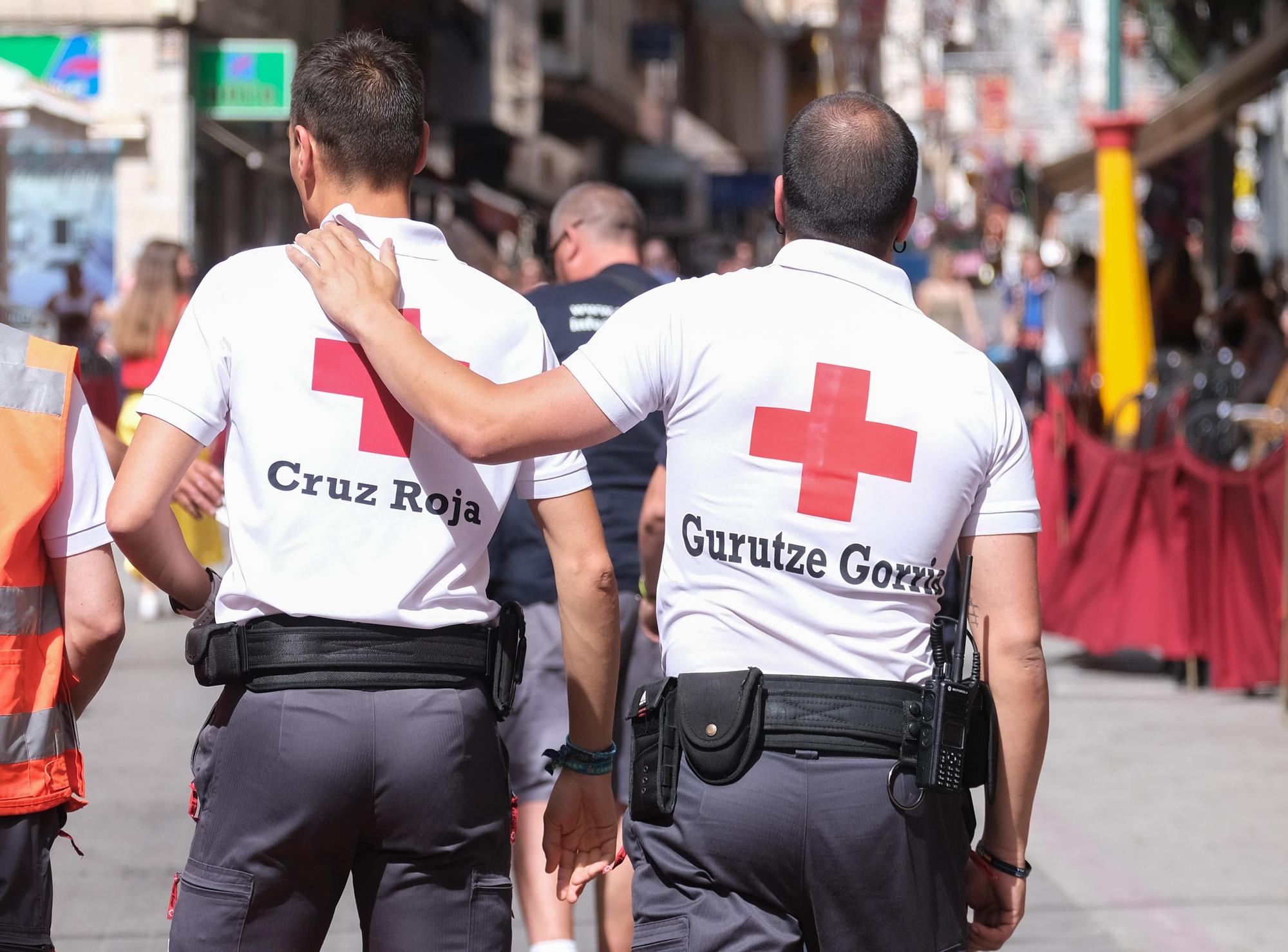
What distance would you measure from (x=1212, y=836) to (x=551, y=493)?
4.18 meters

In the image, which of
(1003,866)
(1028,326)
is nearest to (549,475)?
(1003,866)

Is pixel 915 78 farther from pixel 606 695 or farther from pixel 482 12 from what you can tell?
pixel 606 695

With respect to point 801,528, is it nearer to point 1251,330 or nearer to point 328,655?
point 328,655

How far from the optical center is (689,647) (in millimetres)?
2773

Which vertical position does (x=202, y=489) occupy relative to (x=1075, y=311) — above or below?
below

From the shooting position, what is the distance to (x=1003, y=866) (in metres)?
2.91

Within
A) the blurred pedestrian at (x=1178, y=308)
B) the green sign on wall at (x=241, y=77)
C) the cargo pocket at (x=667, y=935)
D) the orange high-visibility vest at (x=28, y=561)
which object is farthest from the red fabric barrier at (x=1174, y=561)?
the green sign on wall at (x=241, y=77)

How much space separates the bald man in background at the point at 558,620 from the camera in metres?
4.61

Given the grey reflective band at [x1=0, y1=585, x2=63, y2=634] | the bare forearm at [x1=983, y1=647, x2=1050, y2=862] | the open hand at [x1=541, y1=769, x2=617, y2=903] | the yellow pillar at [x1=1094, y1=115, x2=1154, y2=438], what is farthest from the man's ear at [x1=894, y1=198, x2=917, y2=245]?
the yellow pillar at [x1=1094, y1=115, x2=1154, y2=438]

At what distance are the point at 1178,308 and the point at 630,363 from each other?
35.8ft

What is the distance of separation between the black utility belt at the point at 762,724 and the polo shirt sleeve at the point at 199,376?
0.84m

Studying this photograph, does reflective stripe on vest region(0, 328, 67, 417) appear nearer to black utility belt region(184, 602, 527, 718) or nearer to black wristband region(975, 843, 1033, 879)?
black utility belt region(184, 602, 527, 718)

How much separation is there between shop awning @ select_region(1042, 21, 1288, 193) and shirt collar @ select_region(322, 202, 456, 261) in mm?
8916

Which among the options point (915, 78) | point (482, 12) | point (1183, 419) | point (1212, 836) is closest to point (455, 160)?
point (482, 12)
